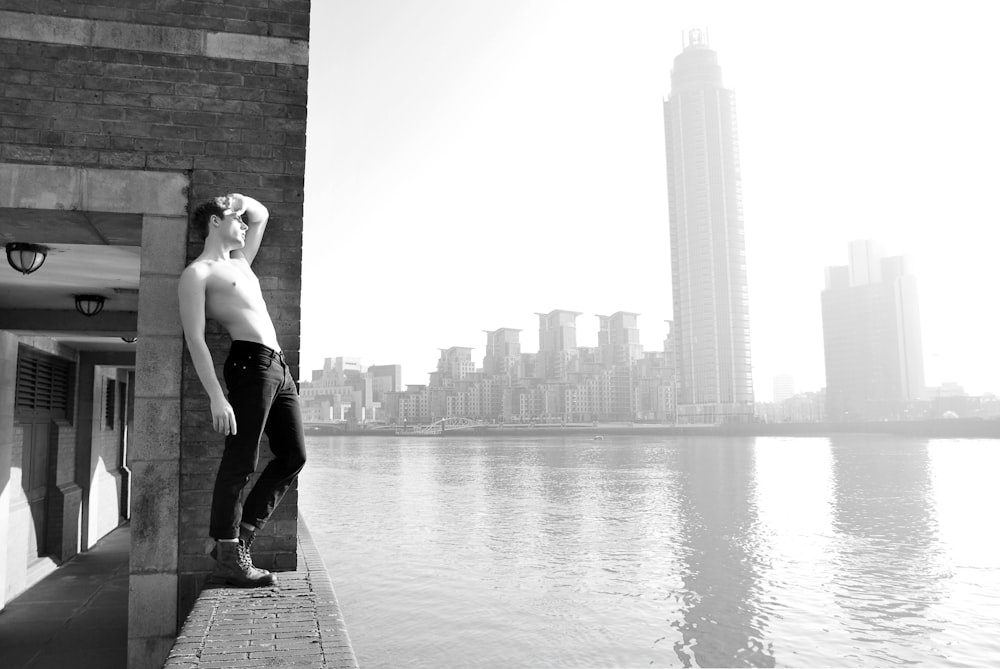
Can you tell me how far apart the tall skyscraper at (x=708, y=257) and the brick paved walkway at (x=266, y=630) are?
150m

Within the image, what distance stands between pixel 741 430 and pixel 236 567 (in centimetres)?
11800

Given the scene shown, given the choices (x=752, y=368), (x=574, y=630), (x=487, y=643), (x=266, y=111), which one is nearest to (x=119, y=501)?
(x=487, y=643)

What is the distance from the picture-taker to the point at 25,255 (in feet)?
16.0

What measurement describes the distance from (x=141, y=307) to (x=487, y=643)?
32.3ft

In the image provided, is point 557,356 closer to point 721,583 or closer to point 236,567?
point 721,583

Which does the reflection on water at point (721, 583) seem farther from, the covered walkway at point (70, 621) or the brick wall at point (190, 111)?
the brick wall at point (190, 111)

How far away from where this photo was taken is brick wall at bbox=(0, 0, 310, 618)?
13.4 feet

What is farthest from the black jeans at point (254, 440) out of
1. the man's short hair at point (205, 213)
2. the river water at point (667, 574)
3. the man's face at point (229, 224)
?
the river water at point (667, 574)

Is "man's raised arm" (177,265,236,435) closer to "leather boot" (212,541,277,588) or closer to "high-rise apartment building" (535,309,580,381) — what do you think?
Result: "leather boot" (212,541,277,588)

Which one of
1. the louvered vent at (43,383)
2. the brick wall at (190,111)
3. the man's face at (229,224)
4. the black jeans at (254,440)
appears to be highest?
the brick wall at (190,111)

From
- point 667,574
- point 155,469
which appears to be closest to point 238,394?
point 155,469

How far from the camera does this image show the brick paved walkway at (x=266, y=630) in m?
2.72

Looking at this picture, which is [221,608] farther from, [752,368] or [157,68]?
[752,368]

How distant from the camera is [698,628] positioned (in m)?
12.9
